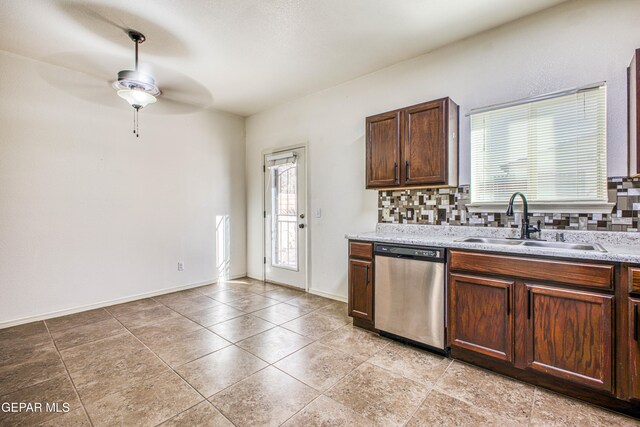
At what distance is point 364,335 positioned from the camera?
2861mm

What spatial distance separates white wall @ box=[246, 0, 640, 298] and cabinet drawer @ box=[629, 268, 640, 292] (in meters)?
0.90

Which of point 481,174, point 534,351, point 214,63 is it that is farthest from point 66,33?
point 534,351

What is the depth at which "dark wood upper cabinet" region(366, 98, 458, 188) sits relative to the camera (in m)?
2.69

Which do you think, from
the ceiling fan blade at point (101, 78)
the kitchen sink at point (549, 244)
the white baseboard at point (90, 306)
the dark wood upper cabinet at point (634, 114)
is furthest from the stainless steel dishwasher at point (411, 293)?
the ceiling fan blade at point (101, 78)

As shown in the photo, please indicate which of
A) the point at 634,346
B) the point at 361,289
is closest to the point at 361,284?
the point at 361,289

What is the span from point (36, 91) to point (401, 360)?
450 cm

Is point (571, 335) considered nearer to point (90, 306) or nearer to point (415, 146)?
point (415, 146)

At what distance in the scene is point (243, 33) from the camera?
2768 mm

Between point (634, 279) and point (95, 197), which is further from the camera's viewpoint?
point (95, 197)

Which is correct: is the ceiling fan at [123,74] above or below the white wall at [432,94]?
above

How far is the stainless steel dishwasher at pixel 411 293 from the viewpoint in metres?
2.42

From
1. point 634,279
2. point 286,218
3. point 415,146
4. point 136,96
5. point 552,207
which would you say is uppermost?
point 136,96

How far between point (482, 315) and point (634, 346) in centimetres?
76

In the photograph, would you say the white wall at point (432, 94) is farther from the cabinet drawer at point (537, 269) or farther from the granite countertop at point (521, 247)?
the cabinet drawer at point (537, 269)
